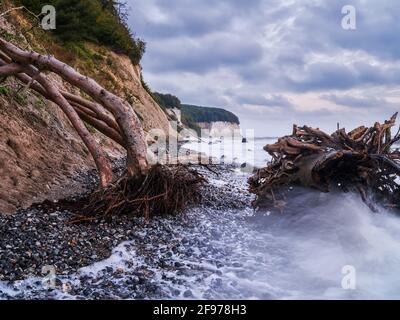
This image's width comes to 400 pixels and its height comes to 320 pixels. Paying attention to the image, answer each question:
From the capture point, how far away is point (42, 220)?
17.9 feet

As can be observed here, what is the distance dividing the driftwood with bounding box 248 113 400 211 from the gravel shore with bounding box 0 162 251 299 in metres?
→ 1.84

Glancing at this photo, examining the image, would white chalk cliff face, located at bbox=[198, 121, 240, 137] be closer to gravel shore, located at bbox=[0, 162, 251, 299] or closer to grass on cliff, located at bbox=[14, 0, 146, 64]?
grass on cliff, located at bbox=[14, 0, 146, 64]

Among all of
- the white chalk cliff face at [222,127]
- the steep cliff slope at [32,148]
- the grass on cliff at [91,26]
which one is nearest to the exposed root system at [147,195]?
the steep cliff slope at [32,148]

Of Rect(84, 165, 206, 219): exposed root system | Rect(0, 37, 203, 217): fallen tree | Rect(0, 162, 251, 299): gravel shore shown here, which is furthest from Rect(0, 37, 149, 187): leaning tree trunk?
Rect(0, 162, 251, 299): gravel shore

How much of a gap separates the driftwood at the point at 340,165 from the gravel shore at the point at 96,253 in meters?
1.84

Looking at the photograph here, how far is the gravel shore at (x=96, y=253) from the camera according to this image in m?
3.89

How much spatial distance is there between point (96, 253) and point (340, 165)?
13.6 feet

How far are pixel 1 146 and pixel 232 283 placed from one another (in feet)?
16.2

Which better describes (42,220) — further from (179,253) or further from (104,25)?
(104,25)

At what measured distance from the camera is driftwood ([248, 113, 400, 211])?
6734mm

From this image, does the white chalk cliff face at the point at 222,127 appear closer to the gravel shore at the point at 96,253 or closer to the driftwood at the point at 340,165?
the driftwood at the point at 340,165

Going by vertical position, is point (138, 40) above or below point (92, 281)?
above
